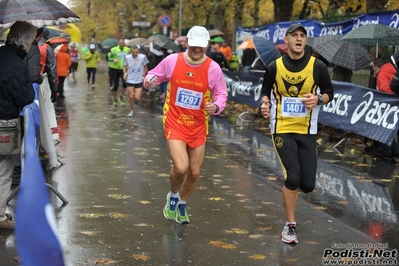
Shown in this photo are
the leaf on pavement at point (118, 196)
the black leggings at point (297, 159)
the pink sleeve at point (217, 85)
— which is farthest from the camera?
the leaf on pavement at point (118, 196)

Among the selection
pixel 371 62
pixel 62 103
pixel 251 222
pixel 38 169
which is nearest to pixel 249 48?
pixel 62 103

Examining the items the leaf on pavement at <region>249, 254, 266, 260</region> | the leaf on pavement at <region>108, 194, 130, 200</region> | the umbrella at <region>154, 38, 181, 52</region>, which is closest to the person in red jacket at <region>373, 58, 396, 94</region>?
the leaf on pavement at <region>108, 194, 130, 200</region>

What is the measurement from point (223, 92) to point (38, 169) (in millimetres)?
3992

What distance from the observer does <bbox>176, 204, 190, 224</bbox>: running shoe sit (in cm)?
781

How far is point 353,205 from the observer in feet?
29.7

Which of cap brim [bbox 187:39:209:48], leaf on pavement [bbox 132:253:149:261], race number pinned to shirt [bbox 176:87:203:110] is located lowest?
leaf on pavement [bbox 132:253:149:261]

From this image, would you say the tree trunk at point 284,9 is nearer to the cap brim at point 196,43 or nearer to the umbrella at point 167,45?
the umbrella at point 167,45

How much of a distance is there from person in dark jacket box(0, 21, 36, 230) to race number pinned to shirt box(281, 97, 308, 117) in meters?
2.39

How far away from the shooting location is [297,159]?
7246 millimetres

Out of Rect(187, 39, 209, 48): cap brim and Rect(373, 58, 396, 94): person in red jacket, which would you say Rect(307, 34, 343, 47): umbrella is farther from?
Rect(187, 39, 209, 48): cap brim

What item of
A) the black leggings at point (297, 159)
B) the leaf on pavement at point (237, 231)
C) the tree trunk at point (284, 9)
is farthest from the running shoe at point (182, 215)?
the tree trunk at point (284, 9)

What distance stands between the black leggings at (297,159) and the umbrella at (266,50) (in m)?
11.2

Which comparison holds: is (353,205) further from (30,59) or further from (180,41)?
(180,41)

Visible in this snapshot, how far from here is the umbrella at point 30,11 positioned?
7383mm
